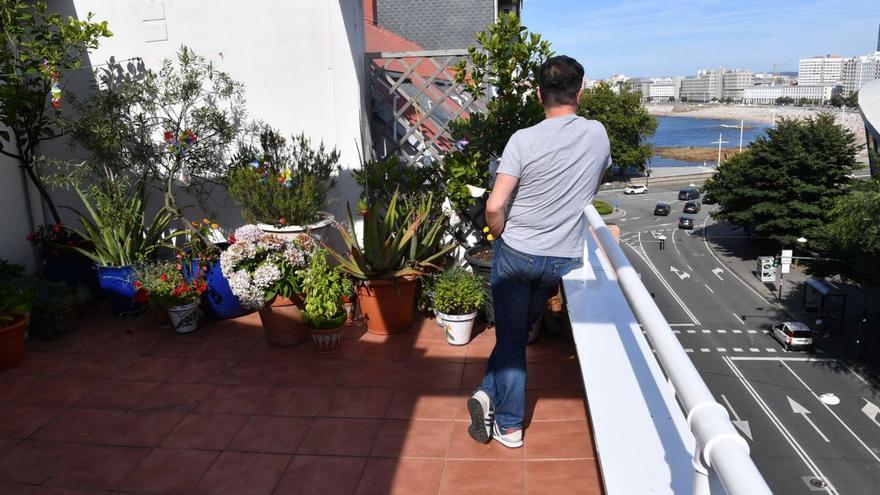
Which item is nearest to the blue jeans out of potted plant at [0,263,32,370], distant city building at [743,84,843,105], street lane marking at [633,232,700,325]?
potted plant at [0,263,32,370]

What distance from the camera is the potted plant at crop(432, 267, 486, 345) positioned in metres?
3.92

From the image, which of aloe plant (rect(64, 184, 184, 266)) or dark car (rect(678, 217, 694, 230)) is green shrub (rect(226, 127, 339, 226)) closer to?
aloe plant (rect(64, 184, 184, 266))

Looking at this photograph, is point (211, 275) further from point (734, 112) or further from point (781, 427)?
point (734, 112)

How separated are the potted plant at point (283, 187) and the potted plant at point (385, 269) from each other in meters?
0.46

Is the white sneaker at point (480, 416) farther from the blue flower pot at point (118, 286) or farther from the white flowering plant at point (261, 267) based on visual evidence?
the blue flower pot at point (118, 286)

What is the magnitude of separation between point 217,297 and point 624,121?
58.0m

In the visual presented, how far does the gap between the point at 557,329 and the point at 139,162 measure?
3.47 meters

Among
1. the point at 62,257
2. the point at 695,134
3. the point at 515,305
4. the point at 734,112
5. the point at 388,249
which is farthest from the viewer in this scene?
the point at 734,112

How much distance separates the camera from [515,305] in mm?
2373

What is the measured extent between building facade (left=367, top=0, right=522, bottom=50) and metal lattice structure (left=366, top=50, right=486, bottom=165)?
7.09 meters

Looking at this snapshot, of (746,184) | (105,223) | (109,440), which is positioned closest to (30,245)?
(105,223)

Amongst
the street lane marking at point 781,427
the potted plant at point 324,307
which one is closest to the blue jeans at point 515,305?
the potted plant at point 324,307

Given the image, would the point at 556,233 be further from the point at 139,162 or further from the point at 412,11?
the point at 412,11

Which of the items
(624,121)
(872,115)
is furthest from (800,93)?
(872,115)
